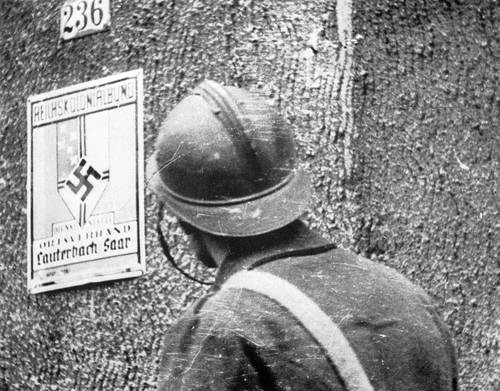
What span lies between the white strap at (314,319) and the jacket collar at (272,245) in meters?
0.04

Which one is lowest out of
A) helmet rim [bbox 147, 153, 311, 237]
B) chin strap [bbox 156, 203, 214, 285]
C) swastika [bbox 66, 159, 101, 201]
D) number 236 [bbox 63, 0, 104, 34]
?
chin strap [bbox 156, 203, 214, 285]

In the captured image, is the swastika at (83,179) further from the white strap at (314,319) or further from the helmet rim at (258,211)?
the white strap at (314,319)

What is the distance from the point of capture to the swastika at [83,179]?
13.2 feet

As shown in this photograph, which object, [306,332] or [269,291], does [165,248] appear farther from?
[306,332]

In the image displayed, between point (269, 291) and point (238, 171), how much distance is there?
1.19 ft

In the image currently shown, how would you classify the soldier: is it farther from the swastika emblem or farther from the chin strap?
the swastika emblem

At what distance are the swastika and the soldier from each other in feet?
1.10

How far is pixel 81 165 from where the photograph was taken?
4.06 meters

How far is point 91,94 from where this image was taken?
408 cm

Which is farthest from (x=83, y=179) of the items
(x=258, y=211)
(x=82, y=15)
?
(x=258, y=211)

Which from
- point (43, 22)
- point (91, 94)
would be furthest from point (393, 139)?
point (43, 22)

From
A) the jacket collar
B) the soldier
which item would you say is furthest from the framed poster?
the jacket collar

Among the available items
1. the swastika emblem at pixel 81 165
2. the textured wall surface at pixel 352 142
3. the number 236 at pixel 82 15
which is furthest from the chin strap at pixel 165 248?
A: the number 236 at pixel 82 15

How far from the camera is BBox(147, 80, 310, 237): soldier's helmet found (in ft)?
11.9
